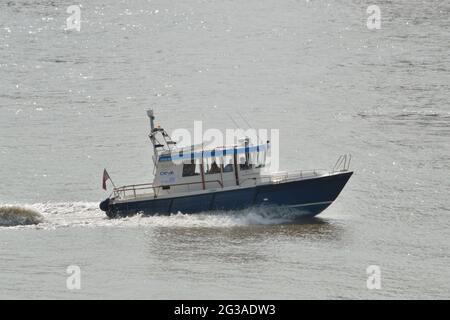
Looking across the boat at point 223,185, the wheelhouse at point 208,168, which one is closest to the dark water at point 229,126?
the boat at point 223,185

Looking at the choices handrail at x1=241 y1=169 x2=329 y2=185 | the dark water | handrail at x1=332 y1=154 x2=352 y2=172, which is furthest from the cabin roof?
handrail at x1=332 y1=154 x2=352 y2=172

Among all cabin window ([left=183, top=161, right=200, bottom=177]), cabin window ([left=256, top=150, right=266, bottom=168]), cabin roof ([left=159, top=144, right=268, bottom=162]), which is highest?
cabin roof ([left=159, top=144, right=268, bottom=162])

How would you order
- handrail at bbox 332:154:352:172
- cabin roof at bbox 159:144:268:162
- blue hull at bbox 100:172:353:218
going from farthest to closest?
handrail at bbox 332:154:352:172 < cabin roof at bbox 159:144:268:162 < blue hull at bbox 100:172:353:218

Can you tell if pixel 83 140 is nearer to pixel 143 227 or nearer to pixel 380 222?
pixel 143 227

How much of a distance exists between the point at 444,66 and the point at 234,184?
40589mm

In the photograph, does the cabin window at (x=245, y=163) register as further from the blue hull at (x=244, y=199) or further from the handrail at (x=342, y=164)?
the handrail at (x=342, y=164)

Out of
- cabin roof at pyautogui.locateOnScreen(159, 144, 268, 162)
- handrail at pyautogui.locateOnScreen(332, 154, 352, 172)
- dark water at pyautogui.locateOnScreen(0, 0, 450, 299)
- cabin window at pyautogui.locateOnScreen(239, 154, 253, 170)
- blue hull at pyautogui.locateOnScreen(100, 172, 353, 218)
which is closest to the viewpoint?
dark water at pyautogui.locateOnScreen(0, 0, 450, 299)

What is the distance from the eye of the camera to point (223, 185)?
4497cm

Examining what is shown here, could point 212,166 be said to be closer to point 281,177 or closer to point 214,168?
point 214,168

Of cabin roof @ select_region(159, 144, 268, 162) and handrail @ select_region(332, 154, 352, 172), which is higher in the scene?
cabin roof @ select_region(159, 144, 268, 162)

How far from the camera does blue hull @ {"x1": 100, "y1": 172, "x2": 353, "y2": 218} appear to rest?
44438 millimetres

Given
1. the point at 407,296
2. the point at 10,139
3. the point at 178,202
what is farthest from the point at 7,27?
the point at 407,296

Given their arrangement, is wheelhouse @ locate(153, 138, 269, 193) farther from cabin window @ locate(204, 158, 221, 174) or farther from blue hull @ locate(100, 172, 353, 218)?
blue hull @ locate(100, 172, 353, 218)

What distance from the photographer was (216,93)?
246 ft
